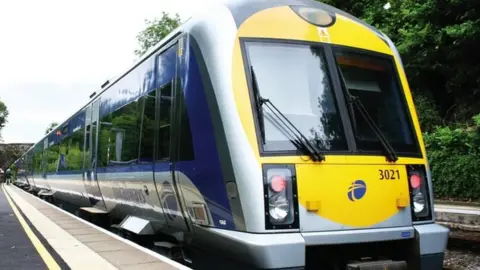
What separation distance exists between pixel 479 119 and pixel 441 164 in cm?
355

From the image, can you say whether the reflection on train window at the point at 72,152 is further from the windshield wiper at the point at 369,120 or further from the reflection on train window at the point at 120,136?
the windshield wiper at the point at 369,120

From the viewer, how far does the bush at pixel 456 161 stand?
14.1 metres

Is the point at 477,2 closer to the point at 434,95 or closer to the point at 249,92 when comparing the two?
the point at 434,95

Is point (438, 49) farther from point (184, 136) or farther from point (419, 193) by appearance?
point (184, 136)

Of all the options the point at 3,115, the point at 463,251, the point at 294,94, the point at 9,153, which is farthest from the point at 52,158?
the point at 9,153

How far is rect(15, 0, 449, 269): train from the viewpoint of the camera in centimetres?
406

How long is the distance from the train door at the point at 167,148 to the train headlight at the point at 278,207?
1439mm

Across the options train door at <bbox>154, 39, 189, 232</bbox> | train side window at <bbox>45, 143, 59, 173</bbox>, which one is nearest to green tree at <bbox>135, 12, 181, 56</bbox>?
train side window at <bbox>45, 143, 59, 173</bbox>

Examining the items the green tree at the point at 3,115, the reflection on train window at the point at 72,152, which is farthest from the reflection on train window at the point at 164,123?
the green tree at the point at 3,115

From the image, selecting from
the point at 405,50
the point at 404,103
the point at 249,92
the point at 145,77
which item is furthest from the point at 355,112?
the point at 405,50

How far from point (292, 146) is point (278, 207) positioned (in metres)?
0.56

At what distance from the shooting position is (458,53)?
15.2 m

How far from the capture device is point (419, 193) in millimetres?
4613

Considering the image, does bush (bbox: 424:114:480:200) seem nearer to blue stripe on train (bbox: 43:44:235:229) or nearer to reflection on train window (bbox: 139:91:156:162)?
reflection on train window (bbox: 139:91:156:162)
